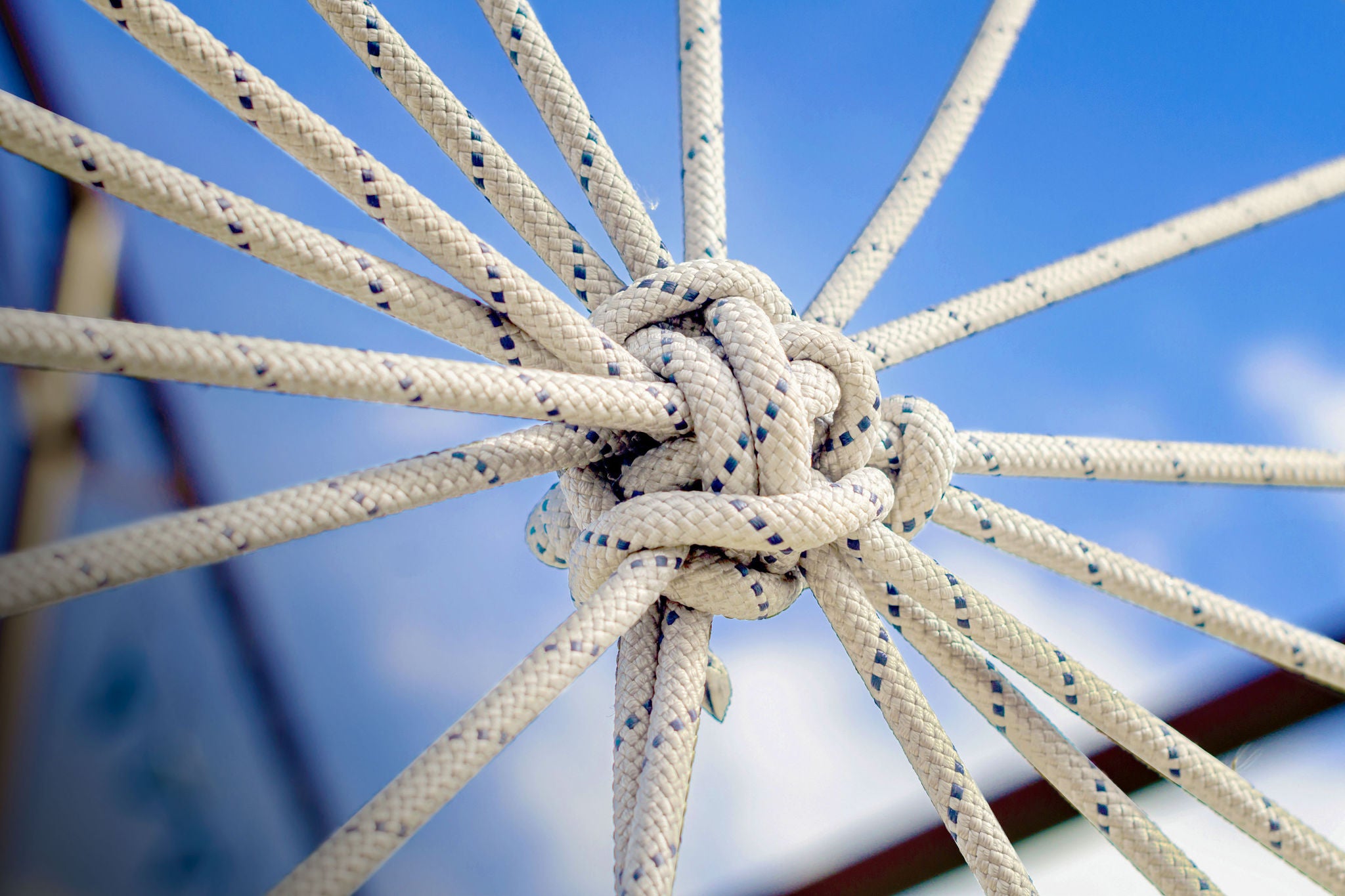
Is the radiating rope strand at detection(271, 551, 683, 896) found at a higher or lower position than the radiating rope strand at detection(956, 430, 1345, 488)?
lower

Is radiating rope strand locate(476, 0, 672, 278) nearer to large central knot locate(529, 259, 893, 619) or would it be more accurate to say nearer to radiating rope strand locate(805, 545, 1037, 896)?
large central knot locate(529, 259, 893, 619)

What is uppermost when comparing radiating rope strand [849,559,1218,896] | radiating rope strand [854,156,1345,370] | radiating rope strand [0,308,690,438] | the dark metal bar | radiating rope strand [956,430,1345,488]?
radiating rope strand [854,156,1345,370]

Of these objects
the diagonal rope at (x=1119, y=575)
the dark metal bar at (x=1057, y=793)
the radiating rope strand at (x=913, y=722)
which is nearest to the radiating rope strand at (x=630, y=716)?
the radiating rope strand at (x=913, y=722)

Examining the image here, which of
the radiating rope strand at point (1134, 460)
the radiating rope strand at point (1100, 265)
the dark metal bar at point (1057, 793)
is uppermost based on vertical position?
the radiating rope strand at point (1100, 265)

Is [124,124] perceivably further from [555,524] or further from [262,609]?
[555,524]

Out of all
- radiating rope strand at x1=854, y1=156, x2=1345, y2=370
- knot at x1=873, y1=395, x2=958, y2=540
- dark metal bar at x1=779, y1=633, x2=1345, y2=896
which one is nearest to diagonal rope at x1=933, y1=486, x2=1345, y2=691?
knot at x1=873, y1=395, x2=958, y2=540

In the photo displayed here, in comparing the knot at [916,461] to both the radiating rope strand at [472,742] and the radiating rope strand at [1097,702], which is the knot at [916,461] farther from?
the radiating rope strand at [472,742]
